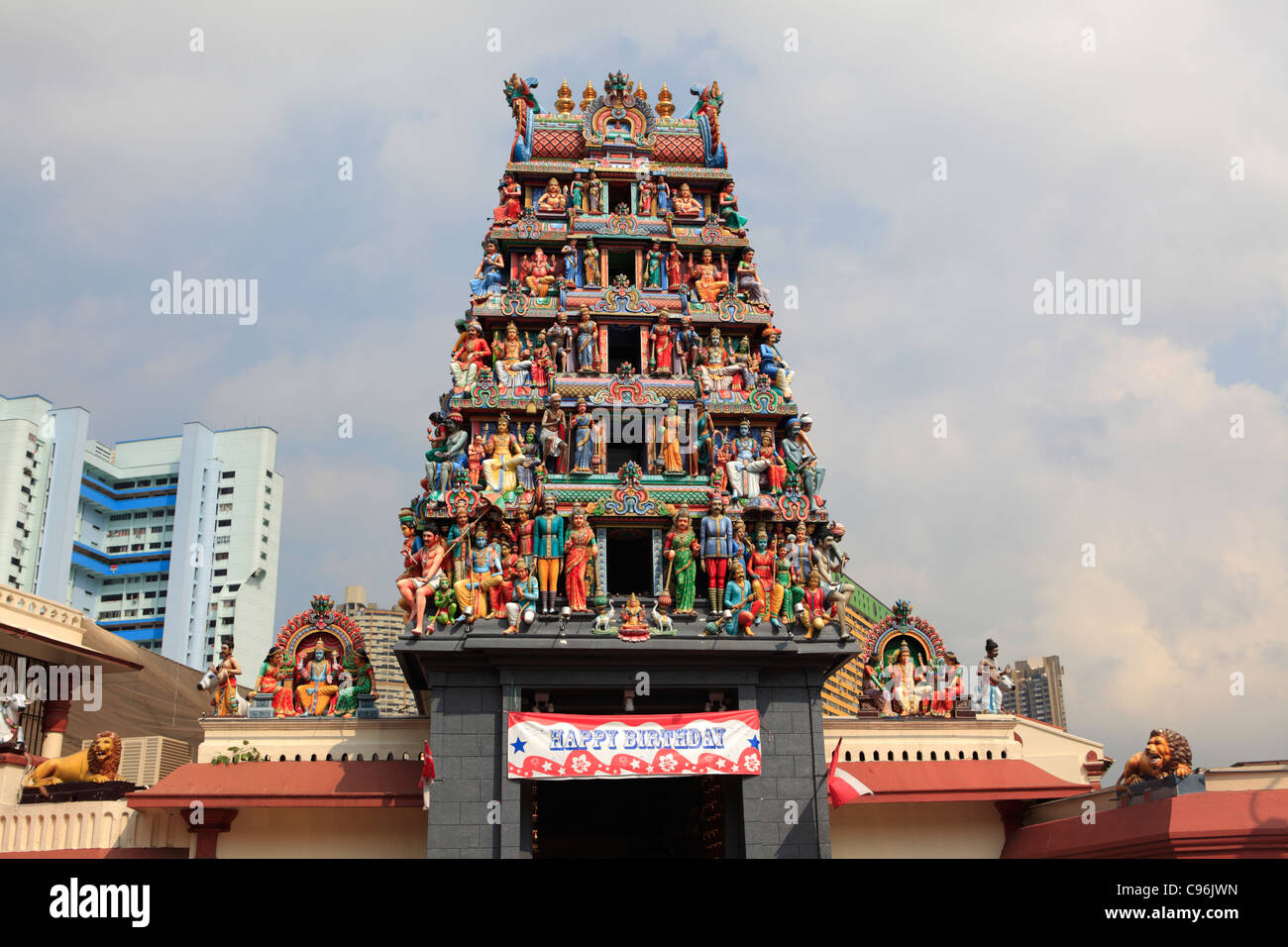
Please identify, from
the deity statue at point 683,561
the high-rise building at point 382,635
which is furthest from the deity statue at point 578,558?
the high-rise building at point 382,635

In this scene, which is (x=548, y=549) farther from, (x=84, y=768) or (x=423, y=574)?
(x=84, y=768)

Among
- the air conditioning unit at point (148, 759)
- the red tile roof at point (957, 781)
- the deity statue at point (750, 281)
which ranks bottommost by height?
the red tile roof at point (957, 781)

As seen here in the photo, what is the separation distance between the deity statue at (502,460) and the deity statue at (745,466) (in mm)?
5485

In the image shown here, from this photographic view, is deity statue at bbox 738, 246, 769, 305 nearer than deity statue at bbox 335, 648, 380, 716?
No

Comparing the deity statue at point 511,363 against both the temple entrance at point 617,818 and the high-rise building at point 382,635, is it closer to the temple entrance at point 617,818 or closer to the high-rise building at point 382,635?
the temple entrance at point 617,818

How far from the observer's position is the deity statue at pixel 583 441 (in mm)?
28672

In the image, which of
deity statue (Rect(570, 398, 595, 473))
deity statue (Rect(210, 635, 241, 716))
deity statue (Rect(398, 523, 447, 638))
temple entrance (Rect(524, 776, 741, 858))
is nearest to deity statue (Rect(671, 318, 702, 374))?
deity statue (Rect(570, 398, 595, 473))

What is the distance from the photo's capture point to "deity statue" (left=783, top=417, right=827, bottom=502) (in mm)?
29422

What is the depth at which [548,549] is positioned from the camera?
2702 centimetres

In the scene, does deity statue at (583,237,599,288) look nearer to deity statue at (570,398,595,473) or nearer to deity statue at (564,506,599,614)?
deity statue at (570,398,595,473)

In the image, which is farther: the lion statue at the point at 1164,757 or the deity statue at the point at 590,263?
the deity statue at the point at 590,263

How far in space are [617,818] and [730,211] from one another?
1820cm

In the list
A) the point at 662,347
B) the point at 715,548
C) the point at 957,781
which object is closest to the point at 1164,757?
the point at 957,781

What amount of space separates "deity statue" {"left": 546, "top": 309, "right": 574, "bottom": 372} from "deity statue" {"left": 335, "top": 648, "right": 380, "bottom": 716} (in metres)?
9.30
